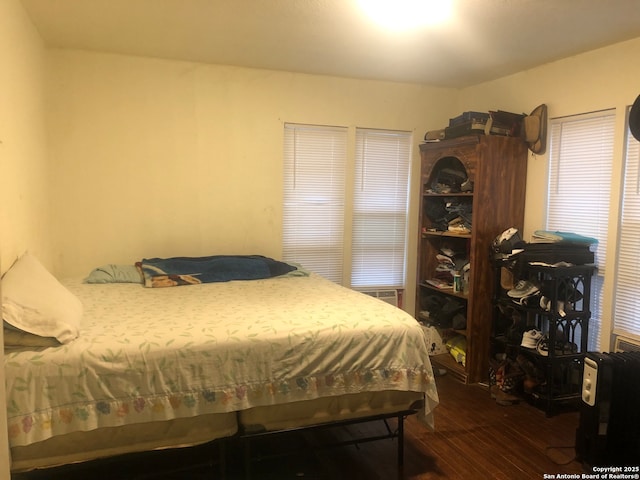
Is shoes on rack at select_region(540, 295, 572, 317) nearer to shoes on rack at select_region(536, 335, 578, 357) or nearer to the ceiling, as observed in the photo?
shoes on rack at select_region(536, 335, 578, 357)

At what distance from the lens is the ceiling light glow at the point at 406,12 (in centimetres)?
237

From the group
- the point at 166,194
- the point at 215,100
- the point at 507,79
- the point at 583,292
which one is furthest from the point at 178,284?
the point at 507,79

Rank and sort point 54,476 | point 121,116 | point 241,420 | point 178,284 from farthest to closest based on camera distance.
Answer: point 121,116, point 178,284, point 54,476, point 241,420

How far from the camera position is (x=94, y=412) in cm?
177

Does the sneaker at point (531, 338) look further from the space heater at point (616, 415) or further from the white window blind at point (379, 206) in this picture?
the white window blind at point (379, 206)

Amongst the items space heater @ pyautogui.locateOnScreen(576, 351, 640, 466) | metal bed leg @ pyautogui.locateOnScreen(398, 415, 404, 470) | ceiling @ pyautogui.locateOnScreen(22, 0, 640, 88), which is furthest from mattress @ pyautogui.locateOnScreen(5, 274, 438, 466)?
ceiling @ pyautogui.locateOnScreen(22, 0, 640, 88)

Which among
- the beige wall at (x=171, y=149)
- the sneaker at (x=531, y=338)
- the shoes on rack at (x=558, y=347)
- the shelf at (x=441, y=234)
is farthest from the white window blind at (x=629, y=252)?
the beige wall at (x=171, y=149)

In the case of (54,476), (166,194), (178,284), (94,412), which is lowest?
(54,476)

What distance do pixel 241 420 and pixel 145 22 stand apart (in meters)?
2.29

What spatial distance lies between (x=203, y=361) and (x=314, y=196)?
7.42ft

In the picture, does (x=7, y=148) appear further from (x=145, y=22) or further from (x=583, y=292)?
(x=583, y=292)

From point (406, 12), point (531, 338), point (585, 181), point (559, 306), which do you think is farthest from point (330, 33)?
point (531, 338)

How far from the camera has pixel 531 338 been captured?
3141 mm

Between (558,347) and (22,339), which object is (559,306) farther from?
(22,339)
